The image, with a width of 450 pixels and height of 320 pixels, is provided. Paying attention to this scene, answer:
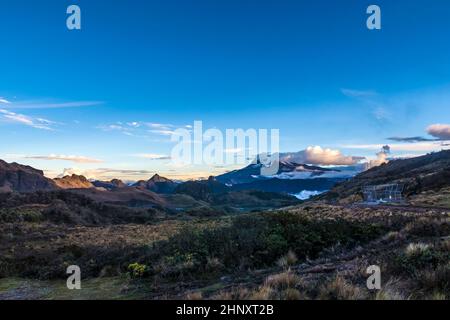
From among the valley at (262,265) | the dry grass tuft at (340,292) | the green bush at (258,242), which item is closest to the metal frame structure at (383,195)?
the valley at (262,265)

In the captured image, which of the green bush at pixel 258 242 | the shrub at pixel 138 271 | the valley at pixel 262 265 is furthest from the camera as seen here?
the green bush at pixel 258 242

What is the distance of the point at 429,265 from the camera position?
10750mm

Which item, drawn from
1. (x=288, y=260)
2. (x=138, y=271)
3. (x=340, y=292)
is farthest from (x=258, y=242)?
(x=340, y=292)

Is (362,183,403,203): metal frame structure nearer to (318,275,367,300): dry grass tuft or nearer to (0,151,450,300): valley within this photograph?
(0,151,450,300): valley

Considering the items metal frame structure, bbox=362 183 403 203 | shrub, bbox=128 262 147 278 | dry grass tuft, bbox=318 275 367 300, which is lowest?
metal frame structure, bbox=362 183 403 203

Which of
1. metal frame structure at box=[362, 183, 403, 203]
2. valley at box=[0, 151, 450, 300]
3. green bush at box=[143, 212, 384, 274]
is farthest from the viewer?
metal frame structure at box=[362, 183, 403, 203]

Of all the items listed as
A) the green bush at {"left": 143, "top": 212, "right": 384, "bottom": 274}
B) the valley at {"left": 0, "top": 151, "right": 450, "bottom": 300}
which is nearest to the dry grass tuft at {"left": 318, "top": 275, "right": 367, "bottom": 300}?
the valley at {"left": 0, "top": 151, "right": 450, "bottom": 300}

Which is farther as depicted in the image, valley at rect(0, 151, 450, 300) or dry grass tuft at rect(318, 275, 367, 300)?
valley at rect(0, 151, 450, 300)

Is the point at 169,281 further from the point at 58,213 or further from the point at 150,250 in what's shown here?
the point at 58,213

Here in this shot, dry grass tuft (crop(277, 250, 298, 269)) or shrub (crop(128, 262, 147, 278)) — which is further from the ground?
dry grass tuft (crop(277, 250, 298, 269))

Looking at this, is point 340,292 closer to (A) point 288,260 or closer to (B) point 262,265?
(A) point 288,260

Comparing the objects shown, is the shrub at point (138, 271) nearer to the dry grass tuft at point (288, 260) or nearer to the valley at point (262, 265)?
the valley at point (262, 265)
